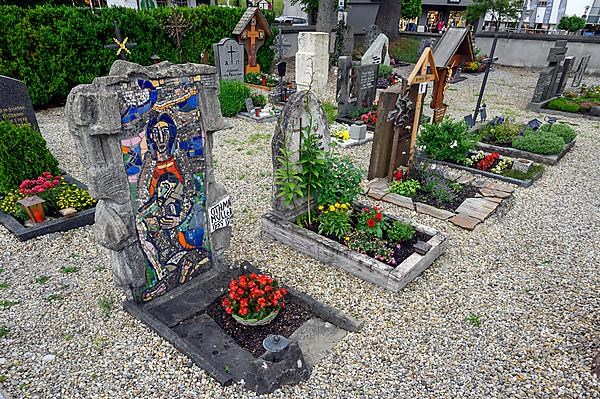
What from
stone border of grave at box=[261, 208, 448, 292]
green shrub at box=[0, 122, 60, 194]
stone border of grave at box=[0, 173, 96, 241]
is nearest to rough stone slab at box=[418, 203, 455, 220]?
stone border of grave at box=[261, 208, 448, 292]

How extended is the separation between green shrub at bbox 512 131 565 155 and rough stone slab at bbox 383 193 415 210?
3986mm

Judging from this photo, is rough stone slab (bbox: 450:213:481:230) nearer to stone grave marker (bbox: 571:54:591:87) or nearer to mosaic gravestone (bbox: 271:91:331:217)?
mosaic gravestone (bbox: 271:91:331:217)

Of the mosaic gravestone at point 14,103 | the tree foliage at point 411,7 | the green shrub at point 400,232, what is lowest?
the green shrub at point 400,232

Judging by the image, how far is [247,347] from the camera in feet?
12.8

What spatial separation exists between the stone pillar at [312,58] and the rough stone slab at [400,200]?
19.8 ft

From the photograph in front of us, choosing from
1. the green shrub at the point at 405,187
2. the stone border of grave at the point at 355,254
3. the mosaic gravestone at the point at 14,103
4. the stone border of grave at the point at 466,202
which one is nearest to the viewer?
the stone border of grave at the point at 355,254

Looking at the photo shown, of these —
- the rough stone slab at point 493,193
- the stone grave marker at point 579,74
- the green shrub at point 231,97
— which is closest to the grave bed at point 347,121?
the green shrub at point 231,97

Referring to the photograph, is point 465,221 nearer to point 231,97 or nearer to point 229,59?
point 231,97

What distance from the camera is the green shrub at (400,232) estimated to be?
5371 millimetres

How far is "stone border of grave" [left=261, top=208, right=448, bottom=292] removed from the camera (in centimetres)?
475

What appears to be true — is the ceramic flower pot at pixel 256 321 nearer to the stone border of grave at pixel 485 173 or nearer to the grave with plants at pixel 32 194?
the grave with plants at pixel 32 194

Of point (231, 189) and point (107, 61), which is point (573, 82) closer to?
point (231, 189)

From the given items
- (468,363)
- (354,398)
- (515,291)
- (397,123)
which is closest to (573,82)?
(397,123)

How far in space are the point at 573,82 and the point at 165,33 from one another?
15.9 meters
